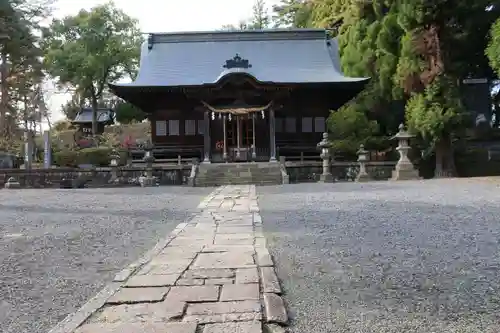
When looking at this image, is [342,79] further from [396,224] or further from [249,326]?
[249,326]

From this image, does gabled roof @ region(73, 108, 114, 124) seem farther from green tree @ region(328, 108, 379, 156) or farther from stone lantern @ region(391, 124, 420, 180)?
stone lantern @ region(391, 124, 420, 180)

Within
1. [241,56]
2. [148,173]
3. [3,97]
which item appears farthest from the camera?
[3,97]

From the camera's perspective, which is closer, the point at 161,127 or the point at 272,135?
the point at 272,135

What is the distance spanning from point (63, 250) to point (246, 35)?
23.4 meters

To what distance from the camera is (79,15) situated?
115ft

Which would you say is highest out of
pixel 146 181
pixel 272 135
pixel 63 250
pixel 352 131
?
pixel 352 131

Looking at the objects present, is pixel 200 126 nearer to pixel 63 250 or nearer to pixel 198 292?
pixel 63 250

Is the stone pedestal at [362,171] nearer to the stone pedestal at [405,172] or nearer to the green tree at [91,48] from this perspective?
the stone pedestal at [405,172]

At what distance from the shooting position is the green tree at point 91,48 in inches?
1284

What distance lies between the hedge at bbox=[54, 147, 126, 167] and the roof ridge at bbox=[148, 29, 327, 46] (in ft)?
23.8

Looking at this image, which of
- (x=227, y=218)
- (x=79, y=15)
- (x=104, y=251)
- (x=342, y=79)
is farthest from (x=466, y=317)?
(x=79, y=15)

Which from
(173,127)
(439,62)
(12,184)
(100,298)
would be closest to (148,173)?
(12,184)

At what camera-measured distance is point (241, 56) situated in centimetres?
2592

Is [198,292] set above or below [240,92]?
below
